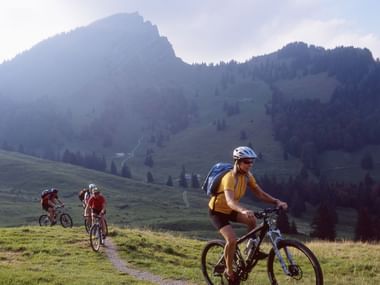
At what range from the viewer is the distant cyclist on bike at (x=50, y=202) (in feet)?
117

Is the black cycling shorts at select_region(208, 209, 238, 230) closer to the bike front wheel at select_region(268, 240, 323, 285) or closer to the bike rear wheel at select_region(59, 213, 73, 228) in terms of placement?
the bike front wheel at select_region(268, 240, 323, 285)

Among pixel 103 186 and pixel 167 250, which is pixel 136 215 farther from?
pixel 167 250

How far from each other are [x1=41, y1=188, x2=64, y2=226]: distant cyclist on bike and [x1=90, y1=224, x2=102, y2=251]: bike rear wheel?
14.0m

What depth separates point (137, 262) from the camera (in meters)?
19.5

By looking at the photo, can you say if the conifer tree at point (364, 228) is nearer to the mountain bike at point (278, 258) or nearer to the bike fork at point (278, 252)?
the mountain bike at point (278, 258)

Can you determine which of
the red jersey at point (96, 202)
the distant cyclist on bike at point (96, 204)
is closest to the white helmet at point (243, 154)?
the distant cyclist on bike at point (96, 204)

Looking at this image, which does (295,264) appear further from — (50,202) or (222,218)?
(50,202)

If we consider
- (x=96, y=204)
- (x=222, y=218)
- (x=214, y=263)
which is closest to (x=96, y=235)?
(x=96, y=204)

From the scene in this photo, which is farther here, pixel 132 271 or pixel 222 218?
pixel 132 271

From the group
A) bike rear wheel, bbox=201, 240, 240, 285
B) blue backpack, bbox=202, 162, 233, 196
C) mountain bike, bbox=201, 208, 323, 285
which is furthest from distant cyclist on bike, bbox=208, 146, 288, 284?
bike rear wheel, bbox=201, 240, 240, 285

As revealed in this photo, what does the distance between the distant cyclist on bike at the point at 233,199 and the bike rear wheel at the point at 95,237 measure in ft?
37.4

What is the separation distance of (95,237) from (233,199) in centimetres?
1312

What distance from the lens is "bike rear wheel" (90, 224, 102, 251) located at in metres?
21.9

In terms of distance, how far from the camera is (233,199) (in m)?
10.6
